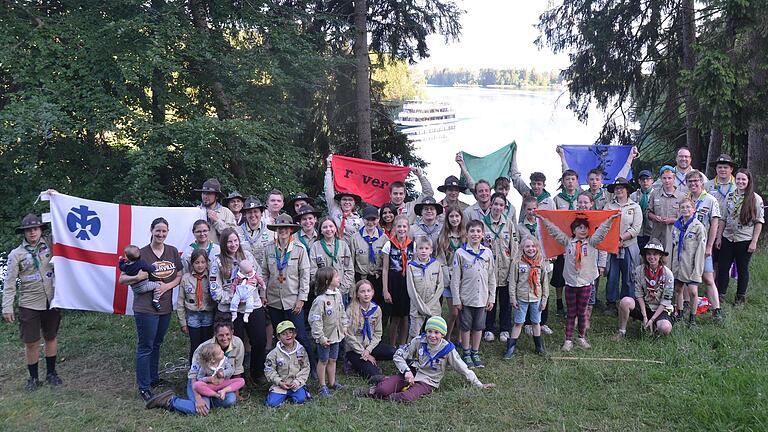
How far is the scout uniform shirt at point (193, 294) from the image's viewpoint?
18.8 ft

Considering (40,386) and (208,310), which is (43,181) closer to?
(40,386)

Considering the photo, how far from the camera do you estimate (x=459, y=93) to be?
172ft

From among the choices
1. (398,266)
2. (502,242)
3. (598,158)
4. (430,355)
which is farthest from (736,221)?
(430,355)

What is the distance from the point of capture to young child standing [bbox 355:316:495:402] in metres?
5.67

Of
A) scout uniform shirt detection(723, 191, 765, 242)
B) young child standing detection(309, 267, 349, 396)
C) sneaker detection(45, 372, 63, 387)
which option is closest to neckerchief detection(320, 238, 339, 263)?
young child standing detection(309, 267, 349, 396)

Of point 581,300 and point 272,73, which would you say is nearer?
point 581,300

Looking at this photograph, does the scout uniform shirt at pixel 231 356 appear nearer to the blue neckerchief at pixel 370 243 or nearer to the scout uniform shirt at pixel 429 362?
the scout uniform shirt at pixel 429 362

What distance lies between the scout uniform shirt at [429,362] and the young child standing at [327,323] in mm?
676

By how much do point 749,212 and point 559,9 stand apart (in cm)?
785

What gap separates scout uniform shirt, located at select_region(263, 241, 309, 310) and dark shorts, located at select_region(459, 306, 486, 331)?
181 cm

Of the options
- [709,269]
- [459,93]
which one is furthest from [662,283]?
[459,93]

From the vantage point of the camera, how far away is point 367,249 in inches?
267

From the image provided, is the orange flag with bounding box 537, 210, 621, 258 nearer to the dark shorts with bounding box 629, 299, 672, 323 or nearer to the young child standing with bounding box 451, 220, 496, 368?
the dark shorts with bounding box 629, 299, 672, 323

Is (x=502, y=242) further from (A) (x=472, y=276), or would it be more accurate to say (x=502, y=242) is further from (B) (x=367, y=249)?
(B) (x=367, y=249)
